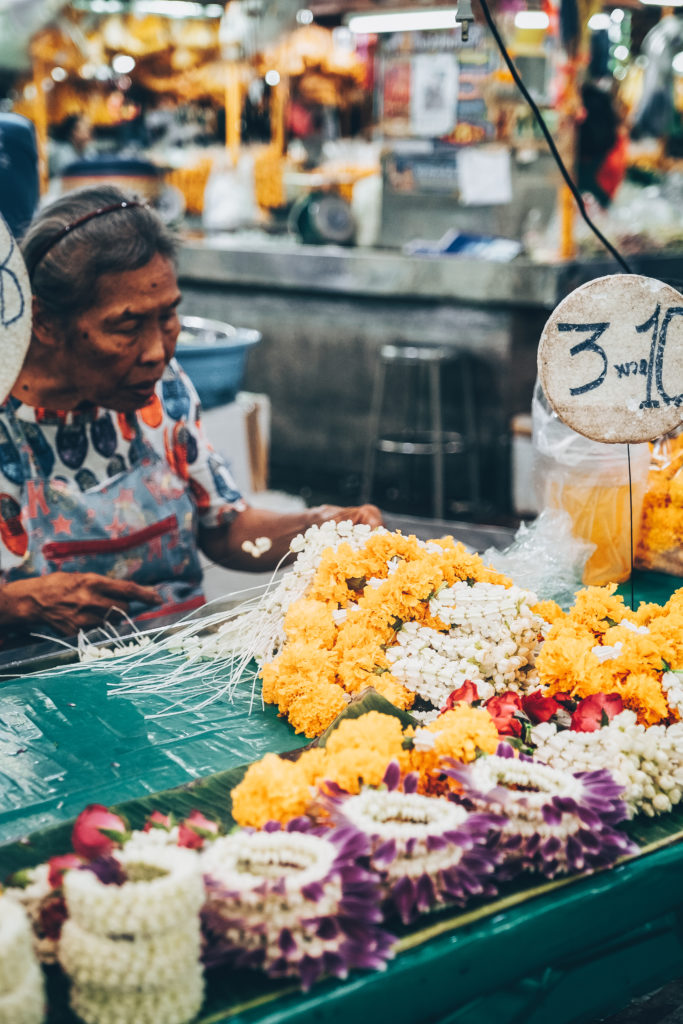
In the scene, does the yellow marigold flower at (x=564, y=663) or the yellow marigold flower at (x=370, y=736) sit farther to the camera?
the yellow marigold flower at (x=564, y=663)

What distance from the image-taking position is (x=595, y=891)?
47.9 inches

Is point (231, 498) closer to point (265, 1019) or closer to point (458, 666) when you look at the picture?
point (458, 666)

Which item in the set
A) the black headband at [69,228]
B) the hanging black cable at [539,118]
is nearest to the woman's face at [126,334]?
the black headband at [69,228]

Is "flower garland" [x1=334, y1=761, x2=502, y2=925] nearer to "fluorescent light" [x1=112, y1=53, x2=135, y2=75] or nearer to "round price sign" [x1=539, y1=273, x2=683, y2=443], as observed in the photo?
"round price sign" [x1=539, y1=273, x2=683, y2=443]

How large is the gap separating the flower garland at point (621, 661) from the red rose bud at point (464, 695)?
0.11 meters

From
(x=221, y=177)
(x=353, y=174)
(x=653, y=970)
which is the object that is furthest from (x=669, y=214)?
(x=653, y=970)

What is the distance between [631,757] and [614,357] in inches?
30.8

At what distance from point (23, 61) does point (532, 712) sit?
8601 mm

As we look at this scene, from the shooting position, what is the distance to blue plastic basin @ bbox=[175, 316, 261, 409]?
353cm

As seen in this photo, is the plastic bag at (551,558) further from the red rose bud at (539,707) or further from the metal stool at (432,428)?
the metal stool at (432,428)

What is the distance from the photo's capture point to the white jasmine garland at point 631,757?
4.26 feet

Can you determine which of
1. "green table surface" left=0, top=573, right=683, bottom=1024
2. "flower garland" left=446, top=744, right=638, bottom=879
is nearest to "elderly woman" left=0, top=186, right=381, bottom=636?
"green table surface" left=0, top=573, right=683, bottom=1024

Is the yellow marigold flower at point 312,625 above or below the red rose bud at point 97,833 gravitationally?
above

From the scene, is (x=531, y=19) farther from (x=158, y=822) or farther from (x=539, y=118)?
(x=158, y=822)
